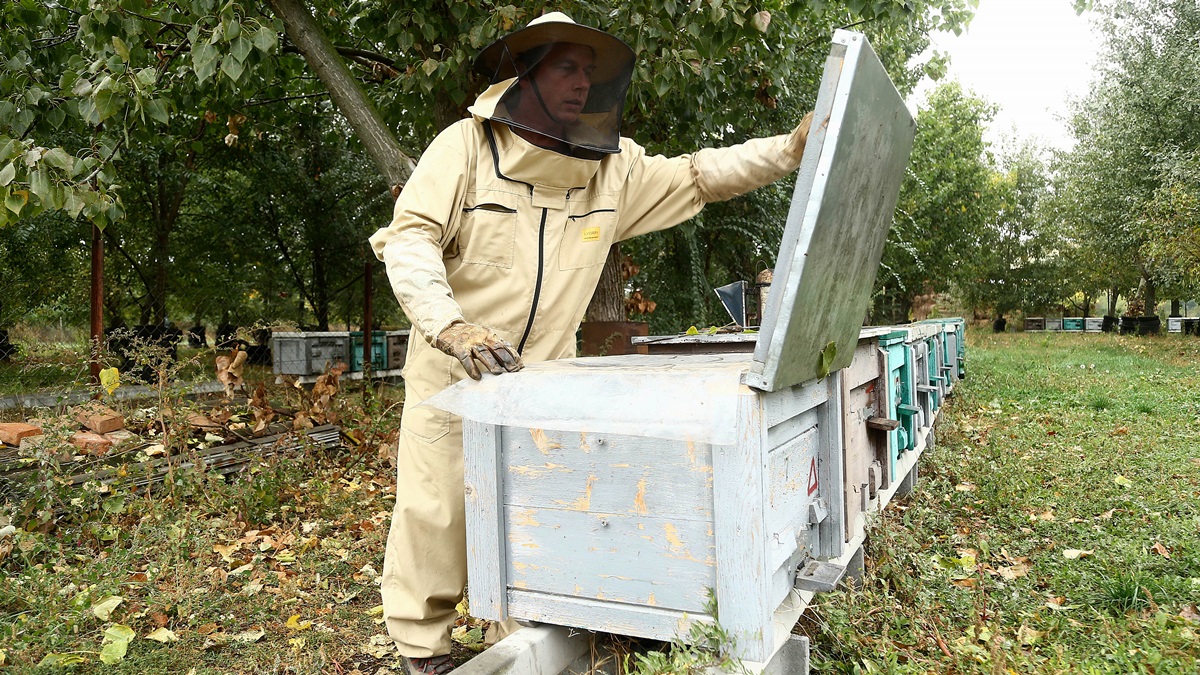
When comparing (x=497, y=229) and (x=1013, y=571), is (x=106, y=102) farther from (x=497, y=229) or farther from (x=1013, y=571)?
(x=1013, y=571)

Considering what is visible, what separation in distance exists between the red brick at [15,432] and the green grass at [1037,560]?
419 cm

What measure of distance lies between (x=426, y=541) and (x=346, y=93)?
3000 millimetres

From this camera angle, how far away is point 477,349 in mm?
1847

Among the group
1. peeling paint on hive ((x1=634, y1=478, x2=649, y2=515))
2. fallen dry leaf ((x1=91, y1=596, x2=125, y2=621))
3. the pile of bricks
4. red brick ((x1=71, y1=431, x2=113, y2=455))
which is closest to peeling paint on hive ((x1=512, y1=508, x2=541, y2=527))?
peeling paint on hive ((x1=634, y1=478, x2=649, y2=515))

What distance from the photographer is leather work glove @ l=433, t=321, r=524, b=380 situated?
1840 millimetres

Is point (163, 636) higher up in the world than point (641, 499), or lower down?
lower down

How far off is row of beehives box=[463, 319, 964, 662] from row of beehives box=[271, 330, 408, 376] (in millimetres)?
9423

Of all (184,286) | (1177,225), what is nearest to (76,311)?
(184,286)

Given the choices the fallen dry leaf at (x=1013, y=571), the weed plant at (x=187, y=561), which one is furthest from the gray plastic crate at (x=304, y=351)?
the fallen dry leaf at (x=1013, y=571)

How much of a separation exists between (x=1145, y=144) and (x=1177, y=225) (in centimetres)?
375

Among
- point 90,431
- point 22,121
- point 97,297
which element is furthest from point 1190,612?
point 97,297

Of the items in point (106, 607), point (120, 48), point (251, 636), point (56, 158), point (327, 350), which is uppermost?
point (120, 48)

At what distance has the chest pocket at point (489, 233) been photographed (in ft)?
7.54

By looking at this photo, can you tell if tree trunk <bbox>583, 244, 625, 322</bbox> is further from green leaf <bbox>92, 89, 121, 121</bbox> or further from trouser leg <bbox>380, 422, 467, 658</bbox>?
trouser leg <bbox>380, 422, 467, 658</bbox>
